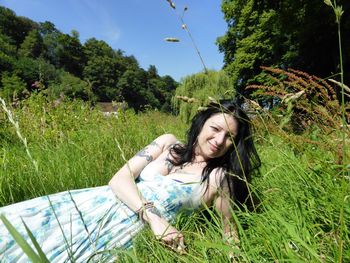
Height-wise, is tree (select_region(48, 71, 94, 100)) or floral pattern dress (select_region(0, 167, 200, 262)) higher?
tree (select_region(48, 71, 94, 100))

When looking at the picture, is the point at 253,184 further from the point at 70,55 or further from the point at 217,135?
the point at 70,55

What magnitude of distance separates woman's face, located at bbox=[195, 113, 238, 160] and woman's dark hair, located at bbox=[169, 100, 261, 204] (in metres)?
0.05

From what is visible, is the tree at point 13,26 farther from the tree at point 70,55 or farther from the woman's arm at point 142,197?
the woman's arm at point 142,197

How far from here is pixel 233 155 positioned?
2242 millimetres

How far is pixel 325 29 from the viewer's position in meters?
13.2

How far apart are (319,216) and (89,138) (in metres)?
3.06

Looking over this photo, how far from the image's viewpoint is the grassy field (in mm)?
1072

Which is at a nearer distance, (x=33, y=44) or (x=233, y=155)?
(x=233, y=155)

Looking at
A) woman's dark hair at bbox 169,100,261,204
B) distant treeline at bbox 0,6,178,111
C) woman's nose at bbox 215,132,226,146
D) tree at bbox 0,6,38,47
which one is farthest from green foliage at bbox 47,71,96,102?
tree at bbox 0,6,38,47

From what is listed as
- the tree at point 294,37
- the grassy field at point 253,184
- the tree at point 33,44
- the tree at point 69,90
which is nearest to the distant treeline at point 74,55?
the tree at point 33,44

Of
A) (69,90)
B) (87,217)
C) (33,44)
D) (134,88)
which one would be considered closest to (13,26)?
(33,44)

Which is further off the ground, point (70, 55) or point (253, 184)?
→ point (70, 55)

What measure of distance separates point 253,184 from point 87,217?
118 cm

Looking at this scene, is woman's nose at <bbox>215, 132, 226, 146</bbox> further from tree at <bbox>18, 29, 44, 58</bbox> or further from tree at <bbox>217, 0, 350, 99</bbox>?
tree at <bbox>18, 29, 44, 58</bbox>
